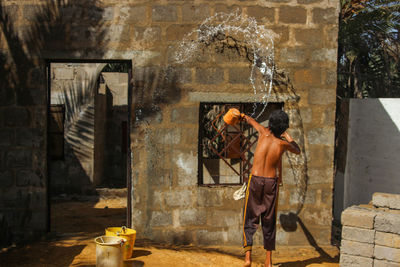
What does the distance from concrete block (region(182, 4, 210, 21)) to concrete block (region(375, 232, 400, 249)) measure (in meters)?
3.34

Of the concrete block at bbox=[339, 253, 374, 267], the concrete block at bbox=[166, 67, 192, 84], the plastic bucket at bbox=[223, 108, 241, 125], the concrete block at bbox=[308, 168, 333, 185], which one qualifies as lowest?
the concrete block at bbox=[339, 253, 374, 267]

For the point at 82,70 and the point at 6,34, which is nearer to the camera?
the point at 6,34

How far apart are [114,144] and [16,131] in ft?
23.1

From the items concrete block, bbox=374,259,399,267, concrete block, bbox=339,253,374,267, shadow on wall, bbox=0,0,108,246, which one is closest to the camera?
concrete block, bbox=374,259,399,267

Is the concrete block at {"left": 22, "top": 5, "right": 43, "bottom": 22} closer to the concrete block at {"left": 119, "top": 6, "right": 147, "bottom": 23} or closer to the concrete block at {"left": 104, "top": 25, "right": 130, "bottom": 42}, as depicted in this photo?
the concrete block at {"left": 104, "top": 25, "right": 130, "bottom": 42}

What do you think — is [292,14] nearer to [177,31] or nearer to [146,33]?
[177,31]

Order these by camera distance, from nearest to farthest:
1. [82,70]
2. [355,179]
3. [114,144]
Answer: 1. [355,179]
2. [82,70]
3. [114,144]

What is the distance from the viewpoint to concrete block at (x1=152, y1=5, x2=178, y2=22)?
5613mm

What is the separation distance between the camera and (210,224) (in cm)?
577

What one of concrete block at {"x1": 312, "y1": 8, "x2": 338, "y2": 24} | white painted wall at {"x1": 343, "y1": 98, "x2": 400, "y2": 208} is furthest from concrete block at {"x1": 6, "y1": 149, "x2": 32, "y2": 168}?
white painted wall at {"x1": 343, "y1": 98, "x2": 400, "y2": 208}

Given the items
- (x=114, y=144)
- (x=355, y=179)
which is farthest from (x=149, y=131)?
(x=114, y=144)

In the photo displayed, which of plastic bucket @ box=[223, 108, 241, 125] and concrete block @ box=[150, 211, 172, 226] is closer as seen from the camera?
plastic bucket @ box=[223, 108, 241, 125]

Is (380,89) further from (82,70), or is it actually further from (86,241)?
(86,241)

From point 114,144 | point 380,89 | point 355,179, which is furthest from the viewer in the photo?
point 380,89
